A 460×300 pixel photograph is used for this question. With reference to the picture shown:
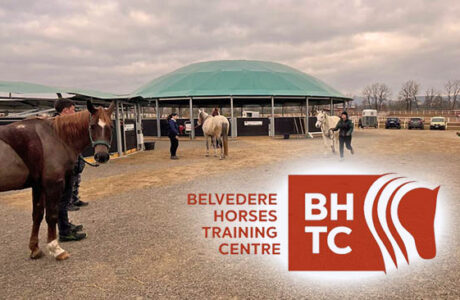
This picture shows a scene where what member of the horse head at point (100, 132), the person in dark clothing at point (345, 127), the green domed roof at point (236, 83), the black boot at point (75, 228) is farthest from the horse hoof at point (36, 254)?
the green domed roof at point (236, 83)

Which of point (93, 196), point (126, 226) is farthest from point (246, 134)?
point (126, 226)

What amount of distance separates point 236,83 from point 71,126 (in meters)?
25.0

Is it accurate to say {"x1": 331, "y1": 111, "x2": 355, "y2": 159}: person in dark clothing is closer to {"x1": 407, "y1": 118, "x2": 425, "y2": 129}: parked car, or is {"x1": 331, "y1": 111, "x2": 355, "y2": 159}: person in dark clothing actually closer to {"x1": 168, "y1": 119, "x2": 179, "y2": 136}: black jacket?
{"x1": 168, "y1": 119, "x2": 179, "y2": 136}: black jacket

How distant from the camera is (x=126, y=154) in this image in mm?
14719

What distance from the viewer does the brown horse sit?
3449mm

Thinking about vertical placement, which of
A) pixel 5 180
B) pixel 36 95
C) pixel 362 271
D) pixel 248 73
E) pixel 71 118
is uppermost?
pixel 248 73

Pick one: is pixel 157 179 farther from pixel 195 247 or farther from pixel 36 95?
pixel 36 95

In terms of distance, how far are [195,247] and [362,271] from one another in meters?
2.37

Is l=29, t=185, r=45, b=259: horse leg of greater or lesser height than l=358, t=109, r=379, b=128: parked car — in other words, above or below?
below

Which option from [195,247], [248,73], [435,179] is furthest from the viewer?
[248,73]

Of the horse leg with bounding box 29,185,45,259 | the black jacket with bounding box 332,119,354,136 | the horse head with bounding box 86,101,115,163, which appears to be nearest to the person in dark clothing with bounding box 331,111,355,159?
the black jacket with bounding box 332,119,354,136

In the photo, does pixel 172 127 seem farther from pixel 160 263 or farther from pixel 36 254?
pixel 160 263

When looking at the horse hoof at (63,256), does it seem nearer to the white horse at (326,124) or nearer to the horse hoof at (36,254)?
the horse hoof at (36,254)

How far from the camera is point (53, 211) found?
3.77 meters
